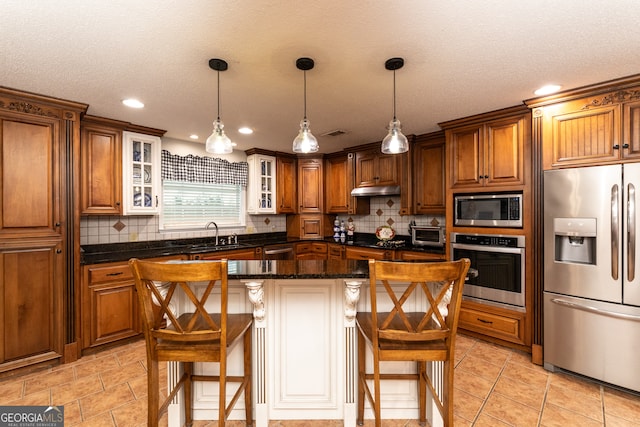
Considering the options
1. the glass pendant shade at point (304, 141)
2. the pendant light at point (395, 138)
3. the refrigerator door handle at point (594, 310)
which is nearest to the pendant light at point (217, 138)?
the glass pendant shade at point (304, 141)

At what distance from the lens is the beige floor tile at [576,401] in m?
A: 1.97

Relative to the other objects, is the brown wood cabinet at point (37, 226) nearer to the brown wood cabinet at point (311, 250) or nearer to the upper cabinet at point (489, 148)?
the brown wood cabinet at point (311, 250)

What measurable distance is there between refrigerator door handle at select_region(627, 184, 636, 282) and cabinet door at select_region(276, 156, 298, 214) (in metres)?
3.95

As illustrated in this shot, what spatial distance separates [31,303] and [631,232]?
4.83 meters

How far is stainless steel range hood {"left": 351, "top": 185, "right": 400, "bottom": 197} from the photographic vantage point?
13.2 ft

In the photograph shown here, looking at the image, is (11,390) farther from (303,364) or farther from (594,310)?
(594,310)

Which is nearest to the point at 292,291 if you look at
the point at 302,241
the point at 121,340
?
the point at 121,340

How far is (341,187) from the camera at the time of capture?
15.9 ft

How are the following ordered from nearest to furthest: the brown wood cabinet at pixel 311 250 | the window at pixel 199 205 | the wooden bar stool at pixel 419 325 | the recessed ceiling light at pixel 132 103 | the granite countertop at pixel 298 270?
the wooden bar stool at pixel 419 325
the granite countertop at pixel 298 270
the recessed ceiling light at pixel 132 103
the window at pixel 199 205
the brown wood cabinet at pixel 311 250

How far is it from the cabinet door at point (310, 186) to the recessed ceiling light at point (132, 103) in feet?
8.83

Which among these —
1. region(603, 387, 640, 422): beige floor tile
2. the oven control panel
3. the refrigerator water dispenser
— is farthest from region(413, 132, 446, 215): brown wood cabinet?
region(603, 387, 640, 422): beige floor tile

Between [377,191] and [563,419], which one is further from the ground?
[377,191]

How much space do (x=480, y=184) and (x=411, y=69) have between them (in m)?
1.60

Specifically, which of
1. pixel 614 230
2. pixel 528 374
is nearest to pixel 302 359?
pixel 528 374
